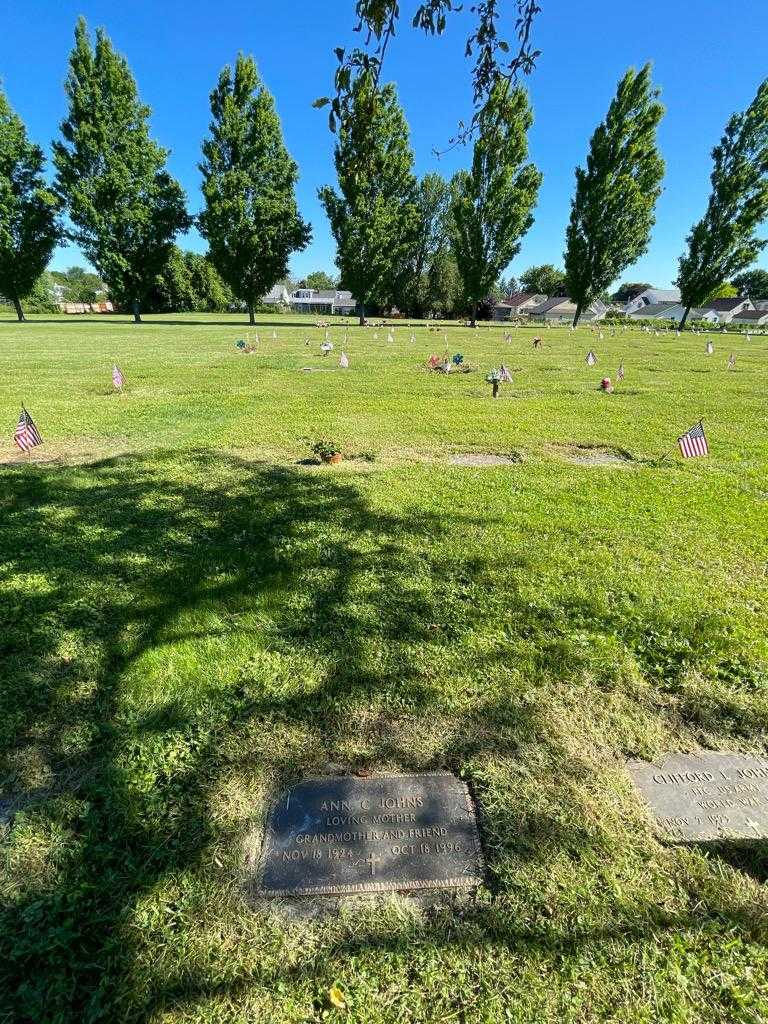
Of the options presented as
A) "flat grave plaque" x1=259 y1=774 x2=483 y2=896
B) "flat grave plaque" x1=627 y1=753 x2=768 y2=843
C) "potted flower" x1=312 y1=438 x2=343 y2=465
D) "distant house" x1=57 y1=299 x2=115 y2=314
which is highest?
"distant house" x1=57 y1=299 x2=115 y2=314

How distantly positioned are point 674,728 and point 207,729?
92.3 inches

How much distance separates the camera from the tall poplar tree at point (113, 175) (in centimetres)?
3116

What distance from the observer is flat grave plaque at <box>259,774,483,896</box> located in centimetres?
176

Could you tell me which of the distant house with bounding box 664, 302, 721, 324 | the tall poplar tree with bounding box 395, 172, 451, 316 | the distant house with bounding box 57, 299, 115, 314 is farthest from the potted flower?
the distant house with bounding box 664, 302, 721, 324

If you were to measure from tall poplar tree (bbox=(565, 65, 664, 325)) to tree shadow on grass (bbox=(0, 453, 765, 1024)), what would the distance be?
44622 millimetres

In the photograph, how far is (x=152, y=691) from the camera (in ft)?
8.36

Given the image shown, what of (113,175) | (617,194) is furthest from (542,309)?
(113,175)

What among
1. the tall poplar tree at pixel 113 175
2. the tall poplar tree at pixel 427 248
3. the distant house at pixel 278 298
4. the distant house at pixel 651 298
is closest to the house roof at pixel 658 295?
the distant house at pixel 651 298

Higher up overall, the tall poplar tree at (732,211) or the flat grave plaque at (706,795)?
the tall poplar tree at (732,211)

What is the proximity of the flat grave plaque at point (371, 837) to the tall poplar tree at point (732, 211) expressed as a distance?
52.4 metres

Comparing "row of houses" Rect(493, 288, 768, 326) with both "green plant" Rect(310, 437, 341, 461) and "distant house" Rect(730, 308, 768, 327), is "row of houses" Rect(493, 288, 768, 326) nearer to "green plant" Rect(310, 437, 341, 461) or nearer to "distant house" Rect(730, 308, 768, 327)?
"distant house" Rect(730, 308, 768, 327)

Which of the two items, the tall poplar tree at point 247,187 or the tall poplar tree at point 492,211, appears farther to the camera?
the tall poplar tree at point 492,211

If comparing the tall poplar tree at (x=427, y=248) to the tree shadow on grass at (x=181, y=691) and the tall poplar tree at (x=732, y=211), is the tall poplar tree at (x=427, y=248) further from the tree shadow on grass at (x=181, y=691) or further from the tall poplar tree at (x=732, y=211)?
the tree shadow on grass at (x=181, y=691)

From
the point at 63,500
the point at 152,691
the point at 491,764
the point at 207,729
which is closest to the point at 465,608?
the point at 491,764
